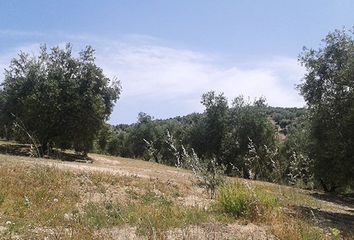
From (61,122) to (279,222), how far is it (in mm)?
36595

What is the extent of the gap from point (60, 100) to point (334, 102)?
27914 millimetres

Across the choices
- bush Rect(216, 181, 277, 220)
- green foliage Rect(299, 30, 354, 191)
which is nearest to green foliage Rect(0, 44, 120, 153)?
green foliage Rect(299, 30, 354, 191)

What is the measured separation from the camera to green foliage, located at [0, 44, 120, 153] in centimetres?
4088

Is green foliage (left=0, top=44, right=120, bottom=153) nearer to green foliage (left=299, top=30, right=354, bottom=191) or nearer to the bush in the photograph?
green foliage (left=299, top=30, right=354, bottom=191)

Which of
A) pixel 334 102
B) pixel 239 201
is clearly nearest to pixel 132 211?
pixel 239 201

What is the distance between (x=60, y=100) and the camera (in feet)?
136

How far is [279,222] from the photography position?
7.53m

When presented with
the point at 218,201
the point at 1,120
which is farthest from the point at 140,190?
the point at 1,120

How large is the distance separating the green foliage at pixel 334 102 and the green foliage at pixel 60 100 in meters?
22.3

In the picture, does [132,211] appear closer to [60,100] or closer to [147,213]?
[147,213]

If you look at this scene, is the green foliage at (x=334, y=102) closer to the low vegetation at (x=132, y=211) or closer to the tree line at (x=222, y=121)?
the tree line at (x=222, y=121)

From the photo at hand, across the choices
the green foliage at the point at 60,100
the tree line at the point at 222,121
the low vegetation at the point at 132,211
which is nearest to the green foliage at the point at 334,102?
the tree line at the point at 222,121

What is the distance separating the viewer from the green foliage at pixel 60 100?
134 feet

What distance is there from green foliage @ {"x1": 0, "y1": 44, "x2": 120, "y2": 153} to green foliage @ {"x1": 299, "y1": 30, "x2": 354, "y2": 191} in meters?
22.3
